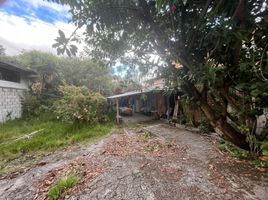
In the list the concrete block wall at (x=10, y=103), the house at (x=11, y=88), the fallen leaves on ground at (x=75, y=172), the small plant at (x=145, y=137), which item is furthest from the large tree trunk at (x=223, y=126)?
the concrete block wall at (x=10, y=103)

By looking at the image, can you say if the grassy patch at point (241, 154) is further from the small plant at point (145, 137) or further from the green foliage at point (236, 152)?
the small plant at point (145, 137)

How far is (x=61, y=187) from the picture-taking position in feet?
11.5

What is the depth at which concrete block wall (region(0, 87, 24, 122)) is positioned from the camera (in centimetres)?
1126

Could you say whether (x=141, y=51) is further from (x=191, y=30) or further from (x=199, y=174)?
(x=199, y=174)

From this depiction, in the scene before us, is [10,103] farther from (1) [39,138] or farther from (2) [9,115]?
(1) [39,138]

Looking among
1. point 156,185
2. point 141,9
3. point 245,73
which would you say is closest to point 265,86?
point 245,73

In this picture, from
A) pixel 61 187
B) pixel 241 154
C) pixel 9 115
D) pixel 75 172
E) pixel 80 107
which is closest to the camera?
pixel 61 187

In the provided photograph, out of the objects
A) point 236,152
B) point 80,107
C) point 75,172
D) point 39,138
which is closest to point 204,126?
point 236,152

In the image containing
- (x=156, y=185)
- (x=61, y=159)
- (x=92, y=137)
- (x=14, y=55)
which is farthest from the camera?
(x=14, y=55)

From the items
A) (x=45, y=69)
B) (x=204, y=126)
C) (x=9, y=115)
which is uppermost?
(x=45, y=69)

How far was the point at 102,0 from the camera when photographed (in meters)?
2.44

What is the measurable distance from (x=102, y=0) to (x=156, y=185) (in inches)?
130

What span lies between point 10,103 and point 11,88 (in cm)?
108

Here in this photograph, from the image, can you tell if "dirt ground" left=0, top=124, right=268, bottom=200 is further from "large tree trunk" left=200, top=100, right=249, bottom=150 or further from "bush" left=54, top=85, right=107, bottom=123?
"bush" left=54, top=85, right=107, bottom=123
